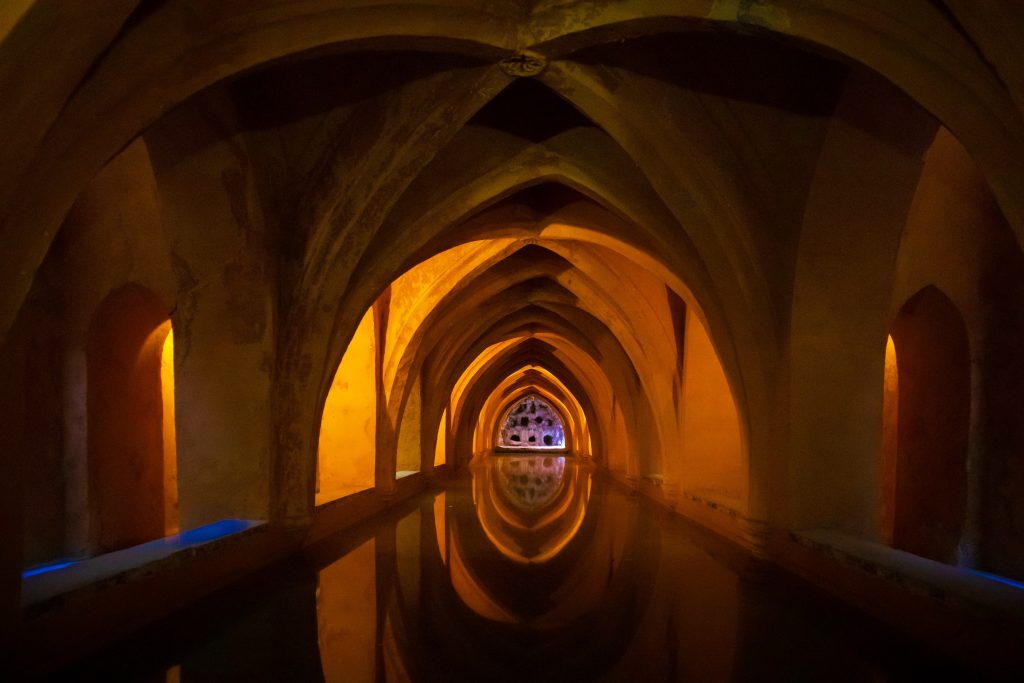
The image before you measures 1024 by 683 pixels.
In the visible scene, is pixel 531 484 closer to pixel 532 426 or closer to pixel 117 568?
pixel 117 568

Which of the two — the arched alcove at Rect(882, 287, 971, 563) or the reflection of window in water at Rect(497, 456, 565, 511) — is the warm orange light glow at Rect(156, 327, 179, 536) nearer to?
the reflection of window in water at Rect(497, 456, 565, 511)

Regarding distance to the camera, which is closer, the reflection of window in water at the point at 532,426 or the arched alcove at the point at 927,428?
the arched alcove at the point at 927,428

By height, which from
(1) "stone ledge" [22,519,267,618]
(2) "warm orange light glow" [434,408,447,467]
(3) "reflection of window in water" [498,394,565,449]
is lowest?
(3) "reflection of window in water" [498,394,565,449]

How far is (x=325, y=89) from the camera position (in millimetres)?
4836

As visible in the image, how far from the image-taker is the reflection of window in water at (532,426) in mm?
30688

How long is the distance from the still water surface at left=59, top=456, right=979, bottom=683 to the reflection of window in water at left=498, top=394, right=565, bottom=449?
24.3m

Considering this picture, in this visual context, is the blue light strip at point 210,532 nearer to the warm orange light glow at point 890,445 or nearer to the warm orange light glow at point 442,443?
the warm orange light glow at point 890,445

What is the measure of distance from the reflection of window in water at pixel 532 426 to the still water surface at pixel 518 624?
2434 centimetres

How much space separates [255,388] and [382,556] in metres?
1.69

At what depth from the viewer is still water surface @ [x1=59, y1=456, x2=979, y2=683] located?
3.02 meters

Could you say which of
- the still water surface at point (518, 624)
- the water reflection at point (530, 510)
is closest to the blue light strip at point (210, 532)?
the still water surface at point (518, 624)

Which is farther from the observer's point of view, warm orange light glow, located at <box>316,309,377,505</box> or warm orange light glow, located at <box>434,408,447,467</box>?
warm orange light glow, located at <box>434,408,447,467</box>

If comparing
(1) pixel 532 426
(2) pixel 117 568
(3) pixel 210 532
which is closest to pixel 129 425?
(3) pixel 210 532

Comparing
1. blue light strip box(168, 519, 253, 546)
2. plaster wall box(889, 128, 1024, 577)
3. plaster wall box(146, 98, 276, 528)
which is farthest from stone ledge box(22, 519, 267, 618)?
plaster wall box(889, 128, 1024, 577)
